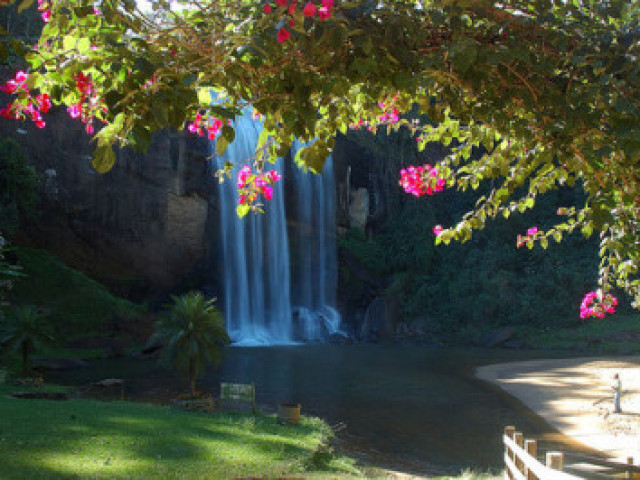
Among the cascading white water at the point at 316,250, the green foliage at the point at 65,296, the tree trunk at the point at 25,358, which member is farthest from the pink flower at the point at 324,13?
the cascading white water at the point at 316,250

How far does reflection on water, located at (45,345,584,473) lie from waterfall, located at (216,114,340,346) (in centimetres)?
549

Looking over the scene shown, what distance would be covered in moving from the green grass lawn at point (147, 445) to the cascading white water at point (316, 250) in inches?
973

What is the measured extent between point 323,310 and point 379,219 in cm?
936

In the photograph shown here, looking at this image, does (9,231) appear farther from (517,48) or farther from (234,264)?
(517,48)

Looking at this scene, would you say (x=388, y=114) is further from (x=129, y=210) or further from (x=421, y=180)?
(x=129, y=210)

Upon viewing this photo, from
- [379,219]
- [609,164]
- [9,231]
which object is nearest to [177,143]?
[9,231]

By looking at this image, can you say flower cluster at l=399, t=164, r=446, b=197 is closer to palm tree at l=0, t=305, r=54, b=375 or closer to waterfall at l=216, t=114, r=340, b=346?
palm tree at l=0, t=305, r=54, b=375

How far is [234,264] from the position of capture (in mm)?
34844

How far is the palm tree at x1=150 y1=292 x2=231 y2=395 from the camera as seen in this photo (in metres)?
16.0

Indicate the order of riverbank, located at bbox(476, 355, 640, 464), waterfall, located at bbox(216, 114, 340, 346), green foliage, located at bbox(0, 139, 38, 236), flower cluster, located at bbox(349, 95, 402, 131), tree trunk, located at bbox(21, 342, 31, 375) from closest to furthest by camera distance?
flower cluster, located at bbox(349, 95, 402, 131) → riverbank, located at bbox(476, 355, 640, 464) → tree trunk, located at bbox(21, 342, 31, 375) → green foliage, located at bbox(0, 139, 38, 236) → waterfall, located at bbox(216, 114, 340, 346)

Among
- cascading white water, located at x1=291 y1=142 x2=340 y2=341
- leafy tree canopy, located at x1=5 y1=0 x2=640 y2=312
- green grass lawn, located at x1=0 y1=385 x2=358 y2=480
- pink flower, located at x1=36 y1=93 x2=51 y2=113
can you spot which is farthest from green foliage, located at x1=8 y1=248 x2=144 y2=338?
leafy tree canopy, located at x1=5 y1=0 x2=640 y2=312

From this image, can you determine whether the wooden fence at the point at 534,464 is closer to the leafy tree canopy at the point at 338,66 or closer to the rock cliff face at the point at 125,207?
the leafy tree canopy at the point at 338,66

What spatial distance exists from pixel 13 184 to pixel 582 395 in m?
23.3

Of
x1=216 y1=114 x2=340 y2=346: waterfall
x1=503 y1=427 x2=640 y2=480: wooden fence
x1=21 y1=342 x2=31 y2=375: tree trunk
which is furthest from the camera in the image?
x1=216 y1=114 x2=340 y2=346: waterfall
